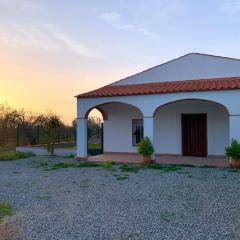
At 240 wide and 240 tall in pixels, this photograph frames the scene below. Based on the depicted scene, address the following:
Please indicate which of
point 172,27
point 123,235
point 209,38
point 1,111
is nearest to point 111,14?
point 172,27

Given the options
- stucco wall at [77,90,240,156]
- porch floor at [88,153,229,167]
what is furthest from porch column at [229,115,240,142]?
porch floor at [88,153,229,167]

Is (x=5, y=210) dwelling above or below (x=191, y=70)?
below

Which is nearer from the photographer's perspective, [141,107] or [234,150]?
[234,150]

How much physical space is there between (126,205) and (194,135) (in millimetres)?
10872

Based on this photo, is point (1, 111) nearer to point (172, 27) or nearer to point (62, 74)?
point (62, 74)

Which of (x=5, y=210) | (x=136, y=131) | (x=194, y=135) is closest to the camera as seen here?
(x=5, y=210)

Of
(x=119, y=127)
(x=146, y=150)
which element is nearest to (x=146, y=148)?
(x=146, y=150)

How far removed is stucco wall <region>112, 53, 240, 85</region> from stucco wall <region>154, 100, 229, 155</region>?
164 centimetres

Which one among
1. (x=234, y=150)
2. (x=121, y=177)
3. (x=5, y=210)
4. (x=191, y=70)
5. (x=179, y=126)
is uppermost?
(x=191, y=70)

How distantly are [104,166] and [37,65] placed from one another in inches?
257

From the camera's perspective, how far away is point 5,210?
7.06m

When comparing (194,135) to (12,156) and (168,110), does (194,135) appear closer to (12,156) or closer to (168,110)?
(168,110)

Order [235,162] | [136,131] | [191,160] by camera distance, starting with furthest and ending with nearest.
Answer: [136,131], [191,160], [235,162]

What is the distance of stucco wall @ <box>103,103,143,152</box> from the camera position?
19.2 meters
